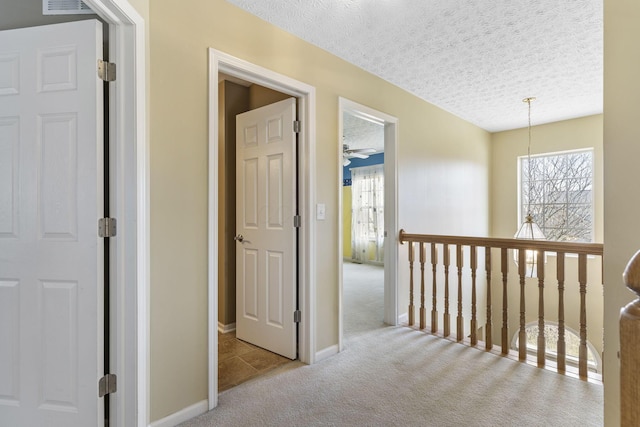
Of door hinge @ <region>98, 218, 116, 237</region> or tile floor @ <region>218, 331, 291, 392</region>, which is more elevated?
door hinge @ <region>98, 218, 116, 237</region>

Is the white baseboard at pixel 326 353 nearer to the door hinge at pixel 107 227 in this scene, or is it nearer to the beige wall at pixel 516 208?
the door hinge at pixel 107 227

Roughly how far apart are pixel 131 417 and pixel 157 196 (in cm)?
109

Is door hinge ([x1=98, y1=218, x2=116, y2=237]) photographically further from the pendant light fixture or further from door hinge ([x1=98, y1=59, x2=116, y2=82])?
the pendant light fixture

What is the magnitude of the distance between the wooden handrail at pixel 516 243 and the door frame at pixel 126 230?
249cm

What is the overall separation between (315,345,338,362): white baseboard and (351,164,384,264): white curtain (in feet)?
16.4

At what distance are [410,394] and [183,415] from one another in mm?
1370

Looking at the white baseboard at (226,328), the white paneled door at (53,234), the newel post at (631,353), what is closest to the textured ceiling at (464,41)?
the white paneled door at (53,234)

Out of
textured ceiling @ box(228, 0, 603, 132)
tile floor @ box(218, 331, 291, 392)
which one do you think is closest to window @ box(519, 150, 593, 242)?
textured ceiling @ box(228, 0, 603, 132)

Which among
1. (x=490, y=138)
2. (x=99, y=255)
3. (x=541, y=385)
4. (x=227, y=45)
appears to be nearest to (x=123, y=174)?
(x=99, y=255)

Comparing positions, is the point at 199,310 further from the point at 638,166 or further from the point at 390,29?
the point at 390,29

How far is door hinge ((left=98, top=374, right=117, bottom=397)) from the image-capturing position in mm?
1463

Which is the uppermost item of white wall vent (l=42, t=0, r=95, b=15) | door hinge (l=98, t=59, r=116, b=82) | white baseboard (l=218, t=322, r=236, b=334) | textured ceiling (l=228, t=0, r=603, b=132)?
textured ceiling (l=228, t=0, r=603, b=132)

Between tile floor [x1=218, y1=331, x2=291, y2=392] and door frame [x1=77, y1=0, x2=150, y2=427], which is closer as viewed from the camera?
door frame [x1=77, y1=0, x2=150, y2=427]

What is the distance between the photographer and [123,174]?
4.86ft
